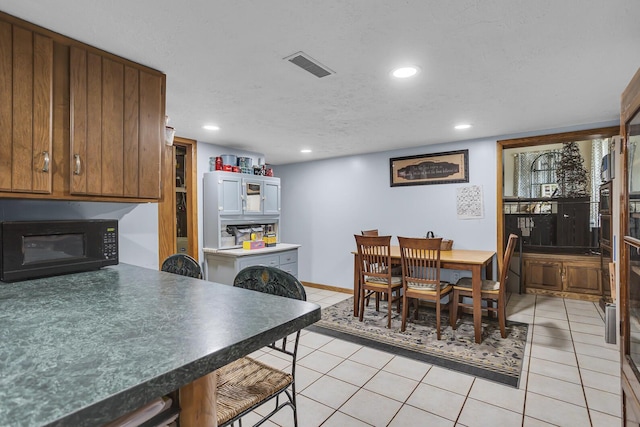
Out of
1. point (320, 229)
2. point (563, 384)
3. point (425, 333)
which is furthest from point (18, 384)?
point (320, 229)

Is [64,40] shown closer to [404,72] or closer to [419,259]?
[404,72]

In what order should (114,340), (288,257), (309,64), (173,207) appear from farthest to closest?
(288,257)
(173,207)
(309,64)
(114,340)

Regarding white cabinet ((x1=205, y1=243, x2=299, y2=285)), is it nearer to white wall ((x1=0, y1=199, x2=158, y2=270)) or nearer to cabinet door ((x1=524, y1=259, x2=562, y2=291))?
white wall ((x1=0, y1=199, x2=158, y2=270))

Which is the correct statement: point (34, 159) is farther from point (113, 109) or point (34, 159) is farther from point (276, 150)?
point (276, 150)

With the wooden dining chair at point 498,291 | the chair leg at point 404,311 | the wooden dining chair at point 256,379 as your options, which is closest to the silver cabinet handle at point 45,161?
the wooden dining chair at point 256,379

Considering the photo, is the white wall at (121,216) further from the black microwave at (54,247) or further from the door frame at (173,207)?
the door frame at (173,207)

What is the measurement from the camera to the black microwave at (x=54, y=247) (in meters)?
1.52

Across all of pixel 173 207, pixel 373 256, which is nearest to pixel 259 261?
pixel 173 207

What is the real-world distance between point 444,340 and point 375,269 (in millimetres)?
1026

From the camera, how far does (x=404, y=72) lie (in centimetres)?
209

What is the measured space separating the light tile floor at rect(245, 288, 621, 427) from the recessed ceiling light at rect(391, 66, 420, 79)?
2.18 meters

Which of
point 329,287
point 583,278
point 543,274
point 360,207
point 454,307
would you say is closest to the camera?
point 454,307

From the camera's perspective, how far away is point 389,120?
10.5 ft

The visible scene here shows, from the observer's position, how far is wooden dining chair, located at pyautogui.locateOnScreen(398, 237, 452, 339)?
10.2 ft
